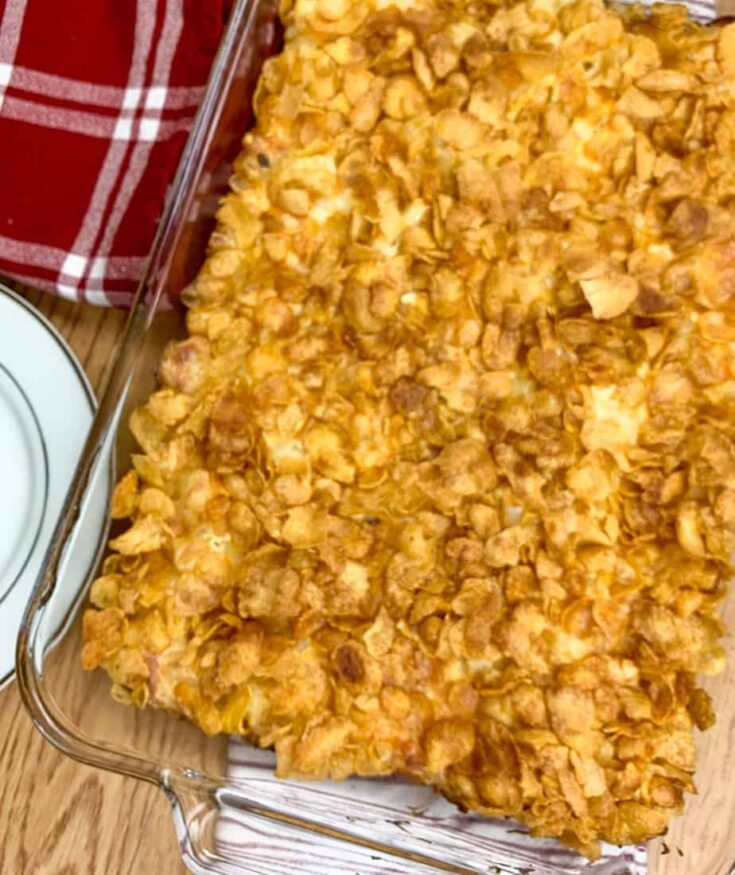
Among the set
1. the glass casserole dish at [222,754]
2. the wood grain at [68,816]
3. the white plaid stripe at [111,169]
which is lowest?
the wood grain at [68,816]

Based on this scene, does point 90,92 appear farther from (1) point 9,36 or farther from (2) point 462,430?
(2) point 462,430

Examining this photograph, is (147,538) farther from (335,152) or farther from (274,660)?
(335,152)

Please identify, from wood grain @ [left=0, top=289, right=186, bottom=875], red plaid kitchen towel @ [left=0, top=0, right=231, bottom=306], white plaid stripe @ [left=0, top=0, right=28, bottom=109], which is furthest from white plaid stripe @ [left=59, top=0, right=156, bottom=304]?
wood grain @ [left=0, top=289, right=186, bottom=875]

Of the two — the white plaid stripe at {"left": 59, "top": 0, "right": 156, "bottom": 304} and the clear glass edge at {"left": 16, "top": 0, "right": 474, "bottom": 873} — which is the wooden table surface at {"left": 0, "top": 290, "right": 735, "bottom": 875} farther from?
the white plaid stripe at {"left": 59, "top": 0, "right": 156, "bottom": 304}

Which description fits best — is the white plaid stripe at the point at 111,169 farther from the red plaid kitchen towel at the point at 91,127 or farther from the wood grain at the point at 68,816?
the wood grain at the point at 68,816

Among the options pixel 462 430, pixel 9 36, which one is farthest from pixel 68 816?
pixel 9 36

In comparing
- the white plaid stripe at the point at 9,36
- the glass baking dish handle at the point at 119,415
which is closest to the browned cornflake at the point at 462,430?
the glass baking dish handle at the point at 119,415
